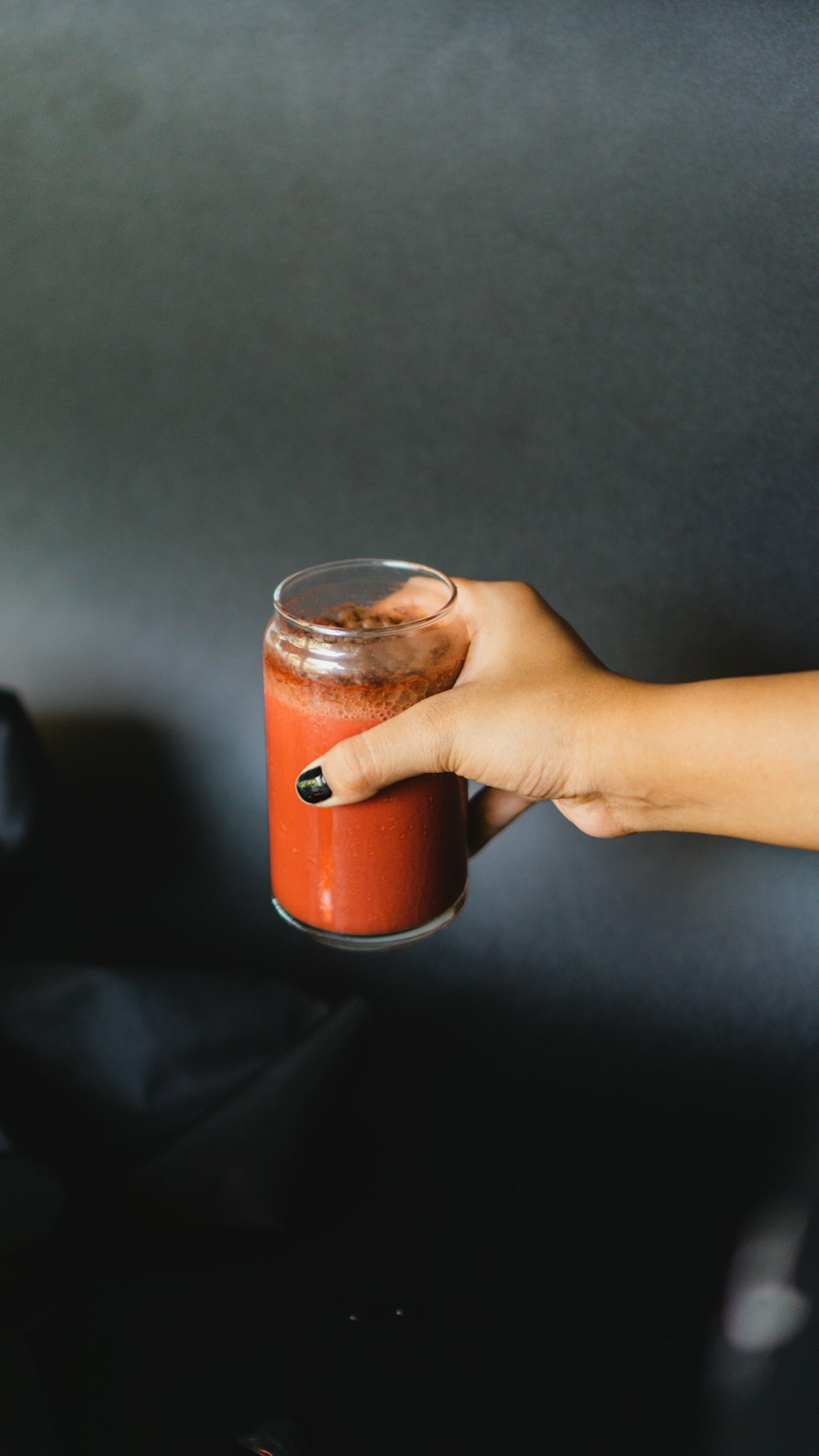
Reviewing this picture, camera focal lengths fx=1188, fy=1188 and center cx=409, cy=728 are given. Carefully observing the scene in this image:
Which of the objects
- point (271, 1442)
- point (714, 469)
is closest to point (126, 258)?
point (714, 469)

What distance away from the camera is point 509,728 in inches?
30.8

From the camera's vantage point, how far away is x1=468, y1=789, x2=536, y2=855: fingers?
104cm

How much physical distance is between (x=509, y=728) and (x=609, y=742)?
0.07 m

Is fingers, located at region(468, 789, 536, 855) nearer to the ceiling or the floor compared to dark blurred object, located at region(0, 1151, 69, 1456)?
nearer to the ceiling

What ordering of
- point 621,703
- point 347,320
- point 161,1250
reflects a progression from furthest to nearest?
1. point 347,320
2. point 161,1250
3. point 621,703

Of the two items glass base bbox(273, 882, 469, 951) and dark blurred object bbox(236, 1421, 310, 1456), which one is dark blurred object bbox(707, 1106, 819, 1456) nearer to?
dark blurred object bbox(236, 1421, 310, 1456)

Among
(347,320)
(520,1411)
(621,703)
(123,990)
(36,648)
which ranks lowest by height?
(520,1411)

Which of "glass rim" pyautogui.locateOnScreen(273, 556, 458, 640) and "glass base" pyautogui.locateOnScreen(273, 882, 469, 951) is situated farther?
"glass base" pyautogui.locateOnScreen(273, 882, 469, 951)

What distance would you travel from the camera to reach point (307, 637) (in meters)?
0.78

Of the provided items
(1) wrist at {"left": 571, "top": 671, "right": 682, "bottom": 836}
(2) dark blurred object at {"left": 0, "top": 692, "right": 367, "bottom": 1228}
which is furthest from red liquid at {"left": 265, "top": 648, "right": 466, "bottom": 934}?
(2) dark blurred object at {"left": 0, "top": 692, "right": 367, "bottom": 1228}

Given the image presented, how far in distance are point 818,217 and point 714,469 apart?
11.6 inches

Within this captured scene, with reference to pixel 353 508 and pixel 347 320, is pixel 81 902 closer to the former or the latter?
pixel 353 508

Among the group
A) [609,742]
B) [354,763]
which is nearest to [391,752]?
[354,763]

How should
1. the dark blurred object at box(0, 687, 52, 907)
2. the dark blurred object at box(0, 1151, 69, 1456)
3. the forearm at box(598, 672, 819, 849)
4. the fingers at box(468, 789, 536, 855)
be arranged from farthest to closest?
the dark blurred object at box(0, 687, 52, 907) < the fingers at box(468, 789, 536, 855) < the dark blurred object at box(0, 1151, 69, 1456) < the forearm at box(598, 672, 819, 849)
